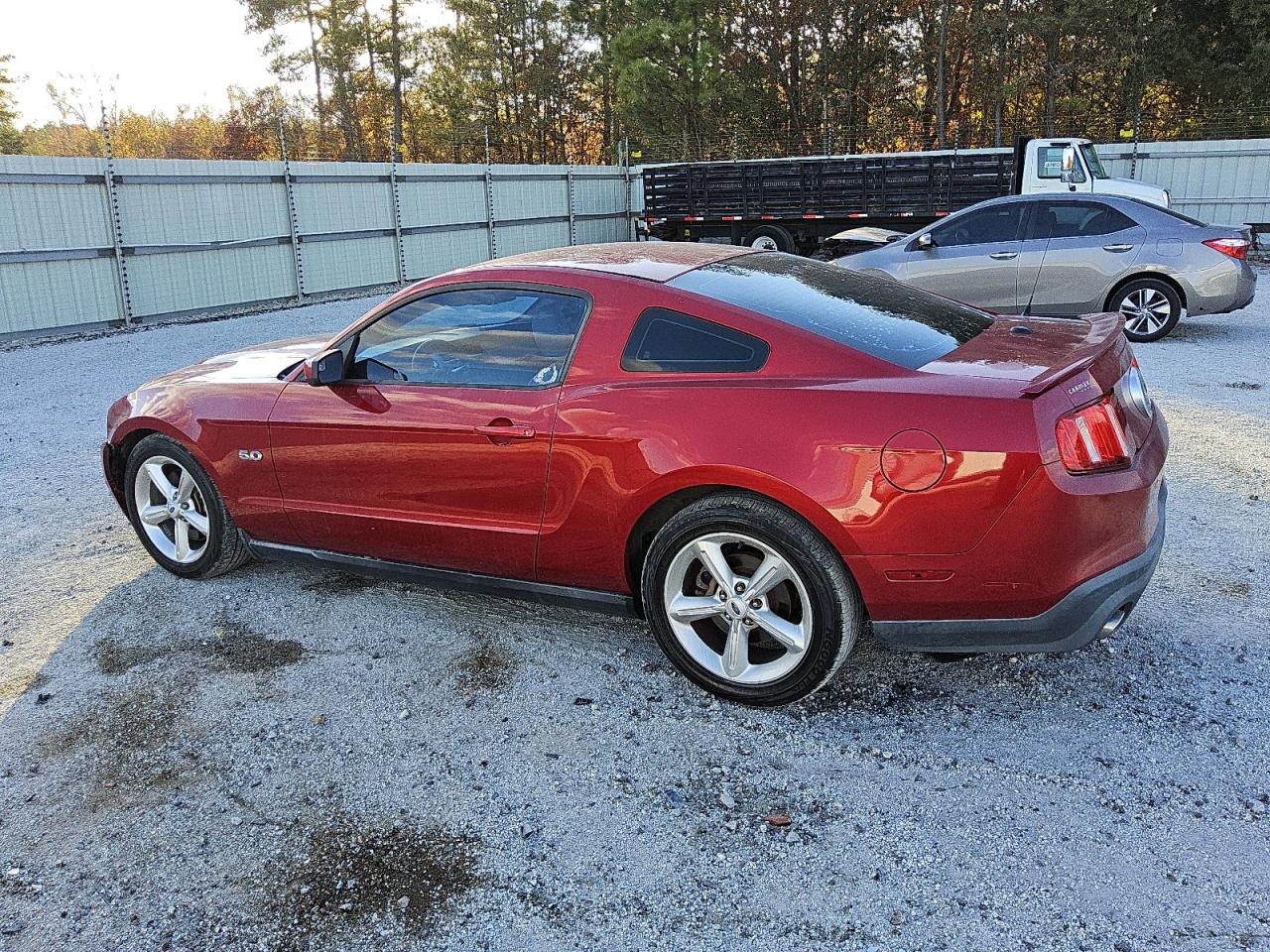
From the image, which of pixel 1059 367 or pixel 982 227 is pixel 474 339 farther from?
pixel 982 227

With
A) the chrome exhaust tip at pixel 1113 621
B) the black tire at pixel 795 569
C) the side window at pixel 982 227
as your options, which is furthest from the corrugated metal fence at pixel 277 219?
the chrome exhaust tip at pixel 1113 621

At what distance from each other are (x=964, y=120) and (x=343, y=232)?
27228 millimetres

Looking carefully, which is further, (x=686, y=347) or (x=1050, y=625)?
(x=686, y=347)

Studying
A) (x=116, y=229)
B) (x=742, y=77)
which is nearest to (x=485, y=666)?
(x=116, y=229)

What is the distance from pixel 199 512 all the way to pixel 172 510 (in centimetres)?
14

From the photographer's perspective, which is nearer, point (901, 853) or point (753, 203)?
point (901, 853)

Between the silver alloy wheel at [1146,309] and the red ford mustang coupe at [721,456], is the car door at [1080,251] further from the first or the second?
the red ford mustang coupe at [721,456]

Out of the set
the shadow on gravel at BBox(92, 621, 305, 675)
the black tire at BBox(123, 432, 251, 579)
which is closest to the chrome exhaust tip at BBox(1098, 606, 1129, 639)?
the shadow on gravel at BBox(92, 621, 305, 675)

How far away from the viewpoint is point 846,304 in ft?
12.4

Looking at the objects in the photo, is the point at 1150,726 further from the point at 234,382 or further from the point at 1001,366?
the point at 234,382

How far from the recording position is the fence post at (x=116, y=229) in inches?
535

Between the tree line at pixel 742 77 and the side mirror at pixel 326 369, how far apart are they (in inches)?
915

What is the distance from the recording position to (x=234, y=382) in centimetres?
448

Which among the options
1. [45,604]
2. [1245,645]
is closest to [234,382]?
[45,604]
